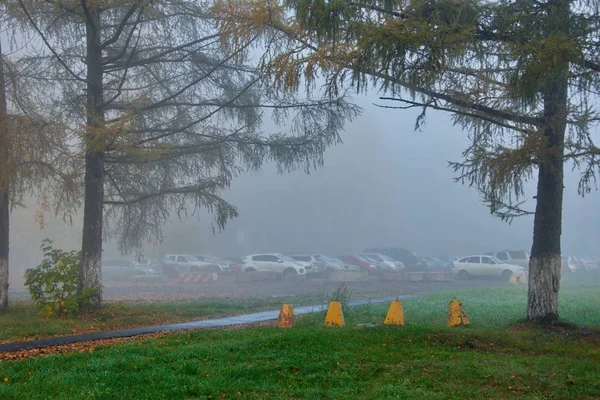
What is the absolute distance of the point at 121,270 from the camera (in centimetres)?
4453

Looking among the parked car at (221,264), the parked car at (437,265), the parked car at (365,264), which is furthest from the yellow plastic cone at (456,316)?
the parked car at (437,265)

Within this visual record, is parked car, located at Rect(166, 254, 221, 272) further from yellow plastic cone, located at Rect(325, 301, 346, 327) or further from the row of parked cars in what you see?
yellow plastic cone, located at Rect(325, 301, 346, 327)

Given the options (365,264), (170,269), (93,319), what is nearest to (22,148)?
(93,319)

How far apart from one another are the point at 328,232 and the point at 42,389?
216 ft

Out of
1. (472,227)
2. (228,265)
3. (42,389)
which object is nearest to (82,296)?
(42,389)

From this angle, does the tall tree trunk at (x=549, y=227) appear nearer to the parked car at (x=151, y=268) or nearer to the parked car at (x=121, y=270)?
the parked car at (x=151, y=268)

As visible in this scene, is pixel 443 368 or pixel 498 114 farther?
pixel 498 114

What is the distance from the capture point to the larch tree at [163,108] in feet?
50.9

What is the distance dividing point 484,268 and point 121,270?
949 inches

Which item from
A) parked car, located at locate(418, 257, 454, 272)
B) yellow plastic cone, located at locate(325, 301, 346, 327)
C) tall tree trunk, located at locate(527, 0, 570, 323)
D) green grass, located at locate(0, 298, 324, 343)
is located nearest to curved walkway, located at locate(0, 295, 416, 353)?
green grass, located at locate(0, 298, 324, 343)

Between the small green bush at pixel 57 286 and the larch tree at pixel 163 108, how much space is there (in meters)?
0.64

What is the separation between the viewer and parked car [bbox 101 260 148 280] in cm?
4375

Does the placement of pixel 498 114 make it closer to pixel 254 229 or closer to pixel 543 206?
pixel 543 206

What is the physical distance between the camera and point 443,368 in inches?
299
